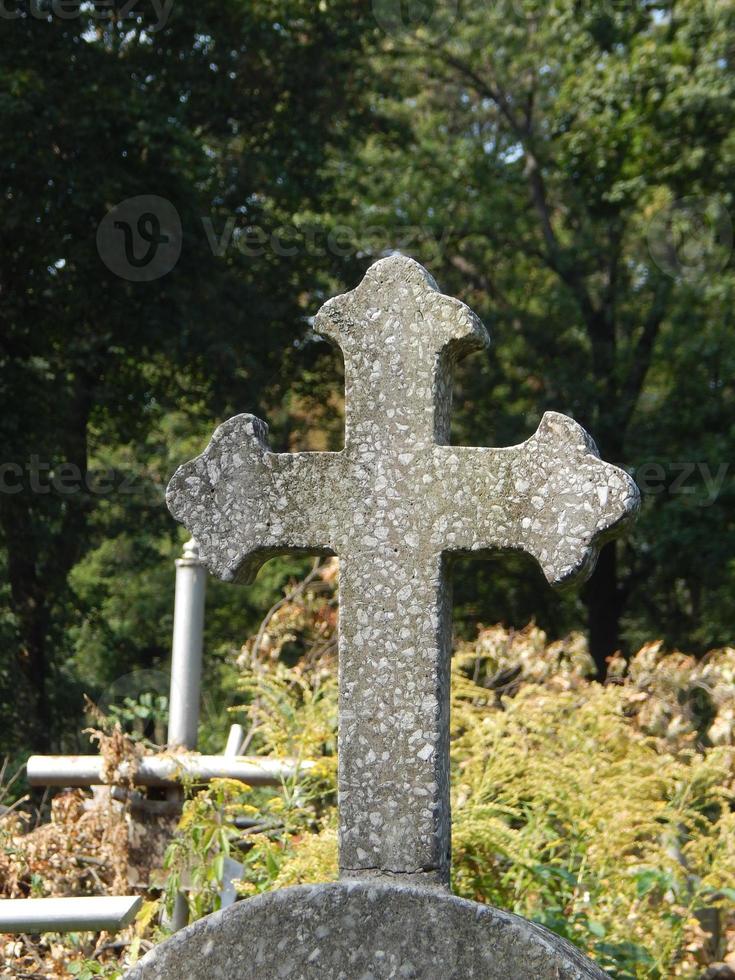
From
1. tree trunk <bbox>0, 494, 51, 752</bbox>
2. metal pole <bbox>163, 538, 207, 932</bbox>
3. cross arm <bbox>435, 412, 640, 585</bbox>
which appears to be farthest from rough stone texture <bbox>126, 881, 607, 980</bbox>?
tree trunk <bbox>0, 494, 51, 752</bbox>

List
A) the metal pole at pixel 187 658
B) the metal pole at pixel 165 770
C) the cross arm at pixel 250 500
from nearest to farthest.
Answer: the cross arm at pixel 250 500 < the metal pole at pixel 165 770 < the metal pole at pixel 187 658

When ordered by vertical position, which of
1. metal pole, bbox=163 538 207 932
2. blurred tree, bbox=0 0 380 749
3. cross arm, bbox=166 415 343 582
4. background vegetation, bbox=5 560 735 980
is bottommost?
background vegetation, bbox=5 560 735 980

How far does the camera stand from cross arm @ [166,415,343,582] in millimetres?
2846

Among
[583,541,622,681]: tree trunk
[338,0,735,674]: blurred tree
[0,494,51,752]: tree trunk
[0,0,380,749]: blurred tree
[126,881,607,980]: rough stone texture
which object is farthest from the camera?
[583,541,622,681]: tree trunk

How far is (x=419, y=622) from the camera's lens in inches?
108

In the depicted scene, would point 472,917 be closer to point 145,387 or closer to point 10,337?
point 10,337

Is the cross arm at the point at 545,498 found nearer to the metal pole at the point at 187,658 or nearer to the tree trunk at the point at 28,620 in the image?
the metal pole at the point at 187,658

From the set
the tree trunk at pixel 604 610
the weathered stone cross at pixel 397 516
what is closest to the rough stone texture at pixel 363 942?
the weathered stone cross at pixel 397 516

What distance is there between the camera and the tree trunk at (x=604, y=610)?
54.7 ft

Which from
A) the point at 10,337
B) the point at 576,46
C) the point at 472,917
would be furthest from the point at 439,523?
the point at 576,46

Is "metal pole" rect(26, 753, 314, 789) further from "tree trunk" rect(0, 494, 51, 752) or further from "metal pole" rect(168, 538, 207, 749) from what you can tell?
"tree trunk" rect(0, 494, 51, 752)

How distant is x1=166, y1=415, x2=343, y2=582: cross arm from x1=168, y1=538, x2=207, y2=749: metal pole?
222 cm

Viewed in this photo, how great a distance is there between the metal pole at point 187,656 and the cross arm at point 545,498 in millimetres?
2557

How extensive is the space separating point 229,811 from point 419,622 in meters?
2.05
